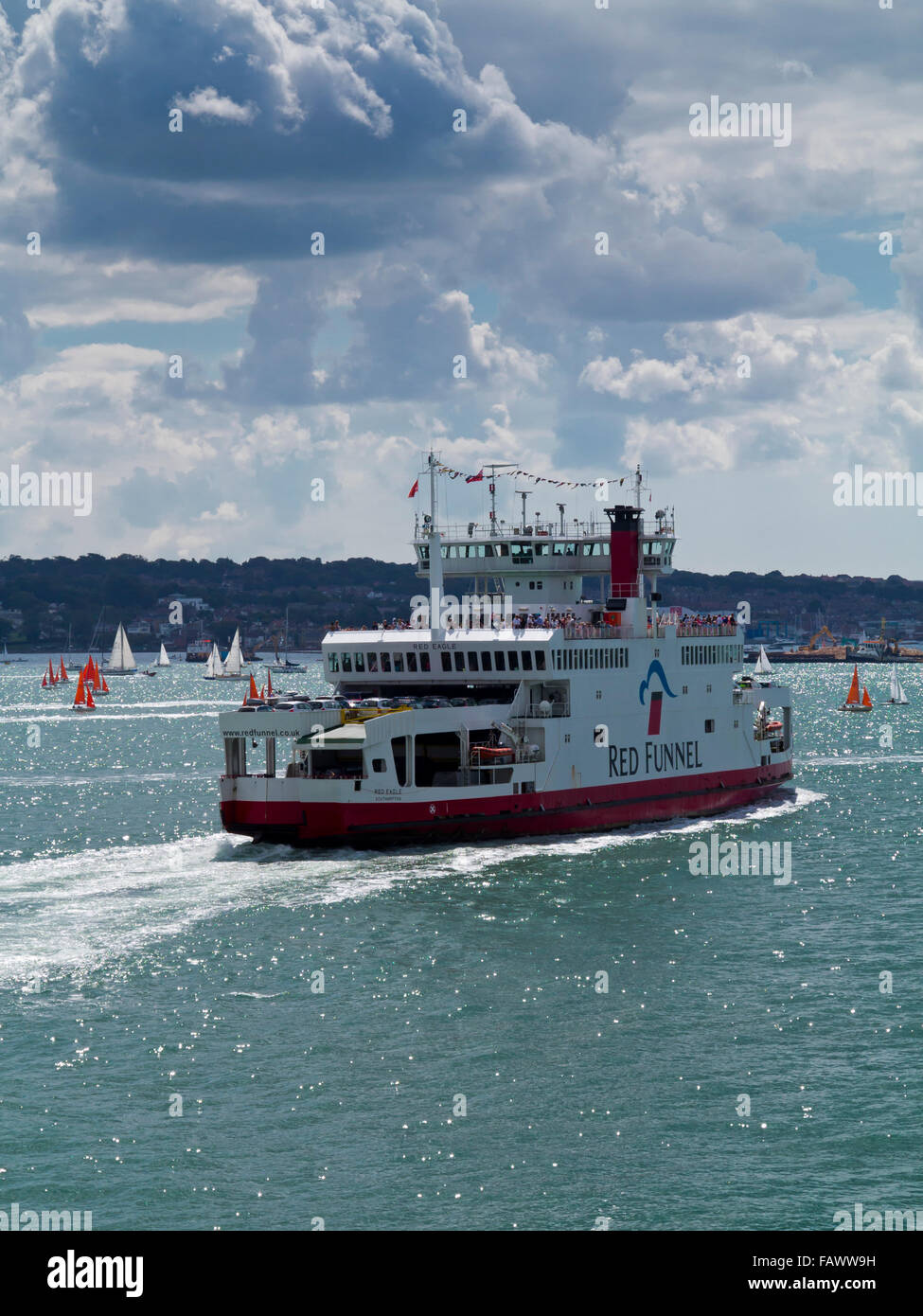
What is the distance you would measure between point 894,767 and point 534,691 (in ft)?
130

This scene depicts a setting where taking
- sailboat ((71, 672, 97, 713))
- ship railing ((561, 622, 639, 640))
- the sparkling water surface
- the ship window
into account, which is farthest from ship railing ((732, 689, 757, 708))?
sailboat ((71, 672, 97, 713))

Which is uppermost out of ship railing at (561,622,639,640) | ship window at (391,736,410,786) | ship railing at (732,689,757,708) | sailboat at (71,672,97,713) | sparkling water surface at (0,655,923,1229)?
ship railing at (561,622,639,640)

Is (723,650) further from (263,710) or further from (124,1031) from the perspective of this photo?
(124,1031)

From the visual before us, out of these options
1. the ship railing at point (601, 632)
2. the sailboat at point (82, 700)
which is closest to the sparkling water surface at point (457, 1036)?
the ship railing at point (601, 632)

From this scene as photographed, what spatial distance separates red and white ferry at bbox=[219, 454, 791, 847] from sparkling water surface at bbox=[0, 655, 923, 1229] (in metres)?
1.65

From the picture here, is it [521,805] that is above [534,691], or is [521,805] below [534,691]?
below

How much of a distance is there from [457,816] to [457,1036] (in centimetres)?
1969

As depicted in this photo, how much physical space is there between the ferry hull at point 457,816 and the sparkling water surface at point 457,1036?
2.59 feet

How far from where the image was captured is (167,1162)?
22.7 metres

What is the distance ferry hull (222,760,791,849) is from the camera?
152 ft

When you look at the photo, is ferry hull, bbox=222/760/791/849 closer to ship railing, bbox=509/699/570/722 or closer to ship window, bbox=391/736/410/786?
ship window, bbox=391/736/410/786

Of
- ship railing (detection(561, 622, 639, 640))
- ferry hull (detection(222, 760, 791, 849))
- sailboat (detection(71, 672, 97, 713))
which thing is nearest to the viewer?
ferry hull (detection(222, 760, 791, 849))
